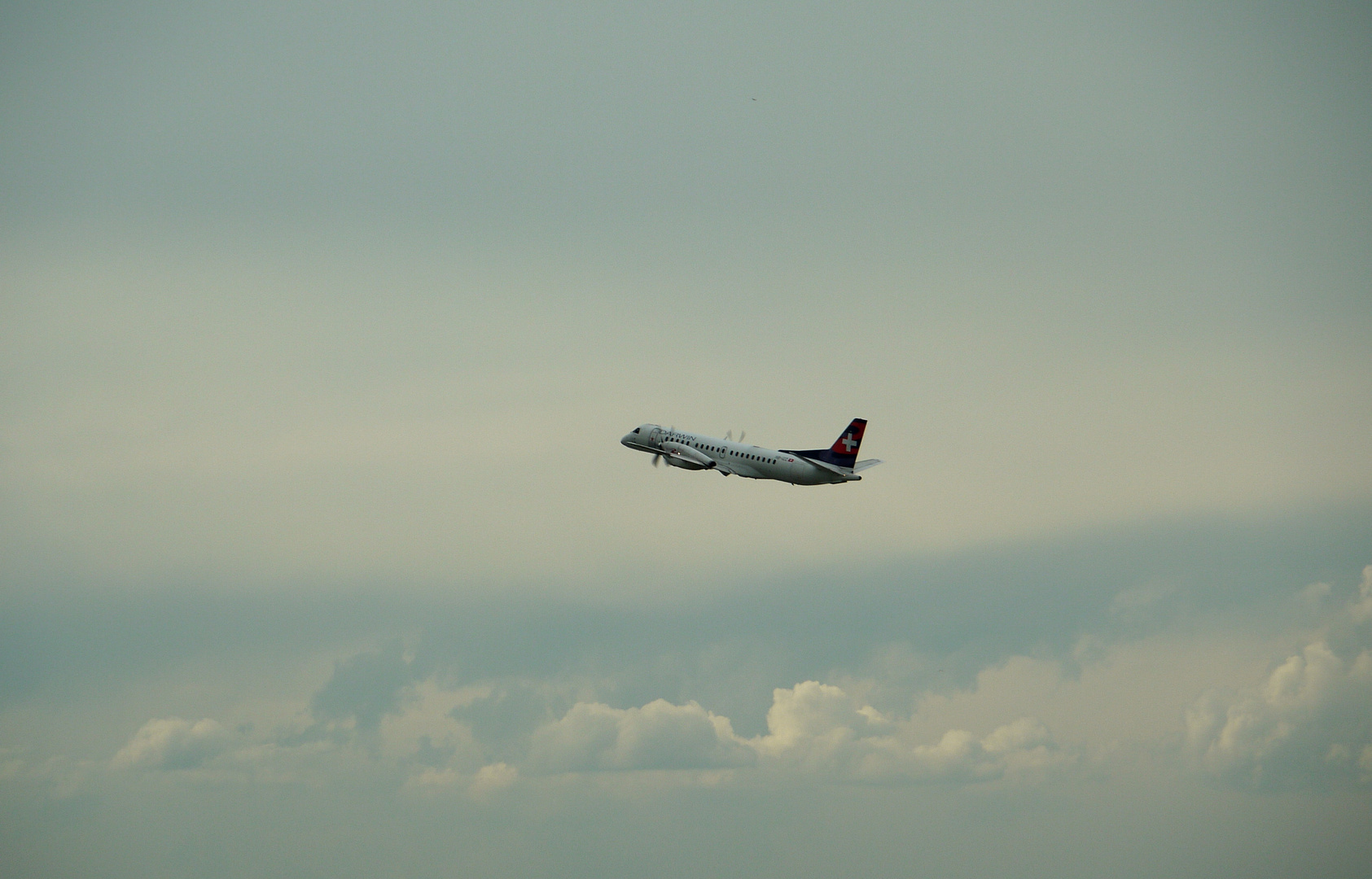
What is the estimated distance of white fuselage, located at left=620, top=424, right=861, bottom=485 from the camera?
511ft

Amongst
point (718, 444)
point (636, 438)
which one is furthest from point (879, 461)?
point (636, 438)

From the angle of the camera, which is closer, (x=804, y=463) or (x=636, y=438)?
(x=804, y=463)

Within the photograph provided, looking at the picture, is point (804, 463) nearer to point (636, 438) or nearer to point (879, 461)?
point (879, 461)

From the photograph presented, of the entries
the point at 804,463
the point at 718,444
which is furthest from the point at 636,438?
the point at 804,463

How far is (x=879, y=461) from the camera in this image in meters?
157

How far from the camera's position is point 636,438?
172 metres

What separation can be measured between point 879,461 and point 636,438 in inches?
1274

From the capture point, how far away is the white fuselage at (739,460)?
155625 millimetres

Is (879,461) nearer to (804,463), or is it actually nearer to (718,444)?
(804,463)

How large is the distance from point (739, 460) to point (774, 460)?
14.5ft

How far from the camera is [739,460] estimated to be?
159000 mm

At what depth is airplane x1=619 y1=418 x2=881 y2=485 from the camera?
155 metres

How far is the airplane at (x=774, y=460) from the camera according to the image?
508 feet

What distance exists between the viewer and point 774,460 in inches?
6176
